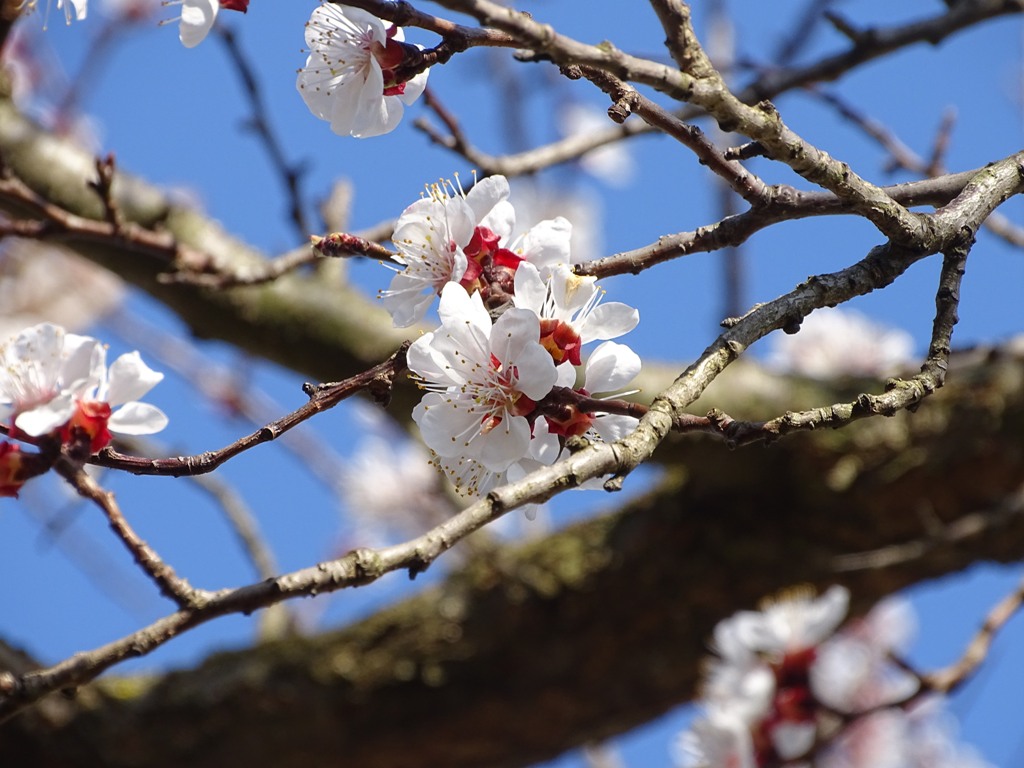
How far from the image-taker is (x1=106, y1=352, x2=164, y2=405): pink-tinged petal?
1.11 m

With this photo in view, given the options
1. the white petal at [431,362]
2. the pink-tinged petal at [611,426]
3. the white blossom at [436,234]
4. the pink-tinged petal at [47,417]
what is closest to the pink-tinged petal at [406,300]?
the white blossom at [436,234]

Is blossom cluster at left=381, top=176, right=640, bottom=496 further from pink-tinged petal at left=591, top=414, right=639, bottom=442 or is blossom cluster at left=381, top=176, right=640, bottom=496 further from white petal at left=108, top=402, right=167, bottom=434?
white petal at left=108, top=402, right=167, bottom=434

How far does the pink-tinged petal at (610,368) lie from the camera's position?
1.07 m

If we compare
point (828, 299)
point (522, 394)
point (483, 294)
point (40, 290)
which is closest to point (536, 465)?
point (522, 394)

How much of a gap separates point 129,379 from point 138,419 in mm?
49

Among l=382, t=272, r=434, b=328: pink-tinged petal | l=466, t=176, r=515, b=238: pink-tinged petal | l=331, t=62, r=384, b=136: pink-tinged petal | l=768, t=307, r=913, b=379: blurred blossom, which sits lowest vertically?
l=382, t=272, r=434, b=328: pink-tinged petal

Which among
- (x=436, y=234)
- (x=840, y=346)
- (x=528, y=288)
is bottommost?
(x=528, y=288)

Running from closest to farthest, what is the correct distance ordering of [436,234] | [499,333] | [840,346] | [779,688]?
1. [499,333]
2. [436,234]
3. [779,688]
4. [840,346]

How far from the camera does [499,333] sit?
976mm

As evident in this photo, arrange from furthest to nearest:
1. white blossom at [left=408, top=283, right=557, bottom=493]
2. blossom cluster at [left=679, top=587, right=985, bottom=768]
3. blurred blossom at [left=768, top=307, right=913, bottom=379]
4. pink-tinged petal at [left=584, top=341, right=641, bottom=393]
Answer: blurred blossom at [left=768, top=307, right=913, bottom=379] < blossom cluster at [left=679, top=587, right=985, bottom=768] < pink-tinged petal at [left=584, top=341, right=641, bottom=393] < white blossom at [left=408, top=283, right=557, bottom=493]

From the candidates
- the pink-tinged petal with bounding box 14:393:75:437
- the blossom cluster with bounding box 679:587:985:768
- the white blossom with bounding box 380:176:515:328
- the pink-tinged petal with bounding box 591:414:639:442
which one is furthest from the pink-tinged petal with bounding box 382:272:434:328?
the blossom cluster with bounding box 679:587:985:768

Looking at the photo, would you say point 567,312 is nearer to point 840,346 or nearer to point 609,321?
point 609,321

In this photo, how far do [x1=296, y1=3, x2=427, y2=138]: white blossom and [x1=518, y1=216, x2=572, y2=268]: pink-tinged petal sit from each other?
0.19 m

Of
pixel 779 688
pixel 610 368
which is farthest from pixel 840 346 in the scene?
pixel 610 368
